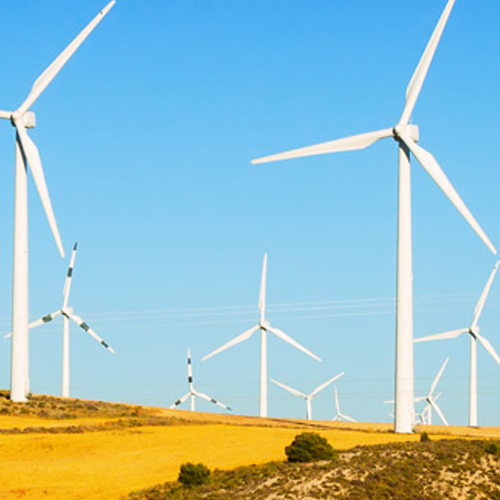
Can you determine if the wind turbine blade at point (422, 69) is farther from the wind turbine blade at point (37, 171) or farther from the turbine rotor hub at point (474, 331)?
the turbine rotor hub at point (474, 331)

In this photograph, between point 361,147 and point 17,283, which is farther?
point 17,283

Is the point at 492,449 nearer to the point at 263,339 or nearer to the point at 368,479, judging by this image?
the point at 368,479

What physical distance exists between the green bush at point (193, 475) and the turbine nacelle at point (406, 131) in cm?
4139

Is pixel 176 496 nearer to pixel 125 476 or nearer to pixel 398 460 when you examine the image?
pixel 125 476

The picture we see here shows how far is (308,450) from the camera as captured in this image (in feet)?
240

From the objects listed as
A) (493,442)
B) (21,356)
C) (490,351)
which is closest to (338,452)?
(493,442)

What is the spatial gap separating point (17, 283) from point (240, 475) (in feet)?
170

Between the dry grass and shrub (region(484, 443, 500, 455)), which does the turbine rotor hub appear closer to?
the dry grass

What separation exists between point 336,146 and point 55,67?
3003cm

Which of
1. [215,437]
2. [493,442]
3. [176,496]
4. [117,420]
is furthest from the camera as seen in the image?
[117,420]

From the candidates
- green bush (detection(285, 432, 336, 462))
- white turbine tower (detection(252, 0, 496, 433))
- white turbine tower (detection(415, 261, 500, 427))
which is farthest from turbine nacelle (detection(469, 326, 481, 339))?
green bush (detection(285, 432, 336, 462))

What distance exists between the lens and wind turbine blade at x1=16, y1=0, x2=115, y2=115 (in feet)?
369

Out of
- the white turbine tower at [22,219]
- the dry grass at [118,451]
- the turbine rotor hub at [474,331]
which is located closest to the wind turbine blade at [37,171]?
the white turbine tower at [22,219]

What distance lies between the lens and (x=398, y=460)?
72938 millimetres
